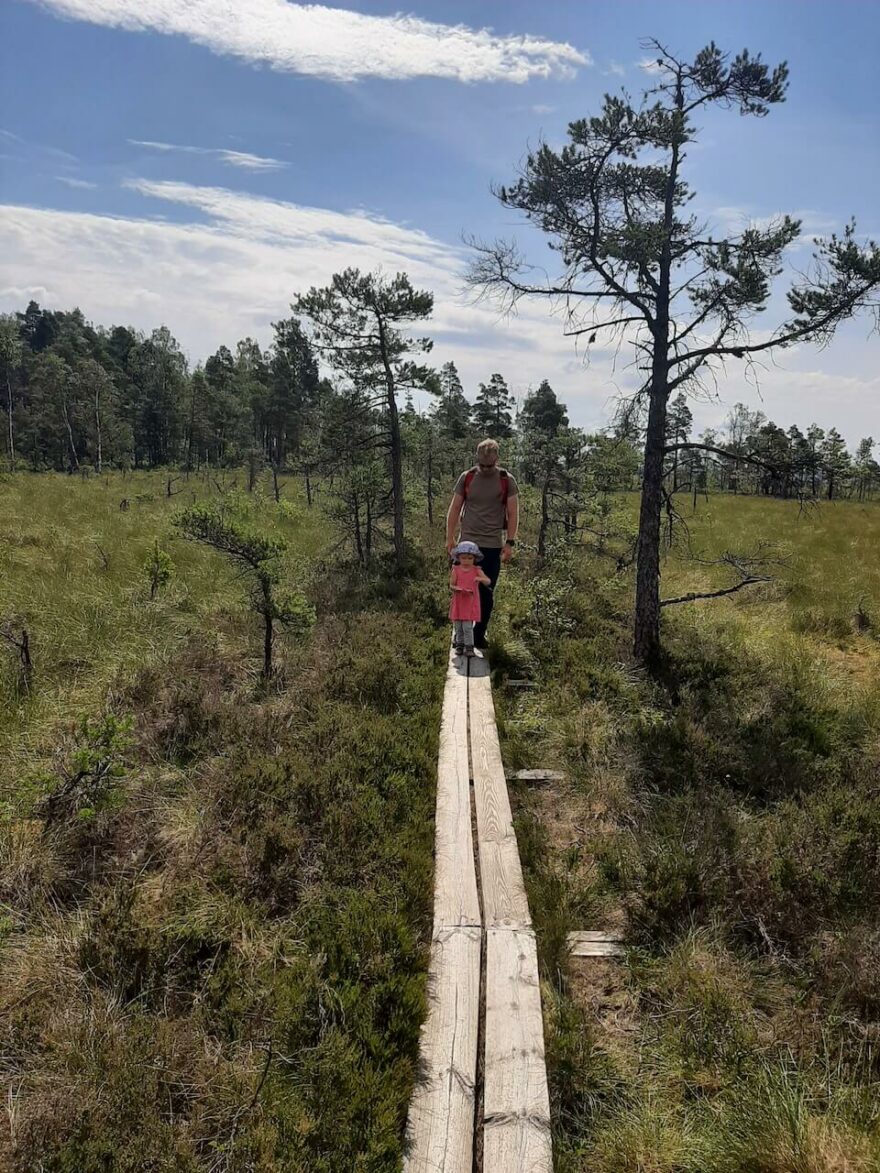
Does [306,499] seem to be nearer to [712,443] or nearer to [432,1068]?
[712,443]

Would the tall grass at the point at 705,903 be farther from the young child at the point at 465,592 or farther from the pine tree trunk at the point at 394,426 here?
the pine tree trunk at the point at 394,426

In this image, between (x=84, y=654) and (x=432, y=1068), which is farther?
(x=84, y=654)

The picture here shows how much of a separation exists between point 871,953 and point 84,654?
932 cm

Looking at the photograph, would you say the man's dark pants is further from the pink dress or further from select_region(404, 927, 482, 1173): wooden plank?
select_region(404, 927, 482, 1173): wooden plank

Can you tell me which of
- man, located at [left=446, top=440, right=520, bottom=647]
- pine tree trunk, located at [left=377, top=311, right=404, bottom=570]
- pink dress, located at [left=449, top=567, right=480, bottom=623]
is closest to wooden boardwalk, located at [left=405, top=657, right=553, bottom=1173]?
pink dress, located at [left=449, top=567, right=480, bottom=623]

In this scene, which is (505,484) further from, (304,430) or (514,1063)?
(304,430)

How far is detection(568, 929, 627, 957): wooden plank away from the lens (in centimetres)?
378

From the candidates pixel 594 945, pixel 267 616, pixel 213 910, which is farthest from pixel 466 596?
pixel 213 910

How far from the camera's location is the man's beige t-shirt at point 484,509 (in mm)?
7711

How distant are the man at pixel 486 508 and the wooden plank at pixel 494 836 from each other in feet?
7.85

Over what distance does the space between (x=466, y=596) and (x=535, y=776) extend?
2.75 m

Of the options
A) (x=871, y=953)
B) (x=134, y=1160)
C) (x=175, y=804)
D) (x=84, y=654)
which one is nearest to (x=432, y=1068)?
(x=134, y=1160)

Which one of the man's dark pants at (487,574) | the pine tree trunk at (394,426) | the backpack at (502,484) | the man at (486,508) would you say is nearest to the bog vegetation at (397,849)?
the man's dark pants at (487,574)

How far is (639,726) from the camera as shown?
6.92m
